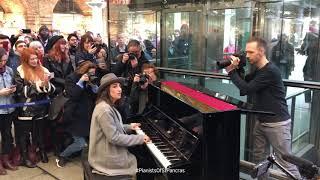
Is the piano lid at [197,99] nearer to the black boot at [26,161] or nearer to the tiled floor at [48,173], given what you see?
the tiled floor at [48,173]

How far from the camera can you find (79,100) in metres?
4.22

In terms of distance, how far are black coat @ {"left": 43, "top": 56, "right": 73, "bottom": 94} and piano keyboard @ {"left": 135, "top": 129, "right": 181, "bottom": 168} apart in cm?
198

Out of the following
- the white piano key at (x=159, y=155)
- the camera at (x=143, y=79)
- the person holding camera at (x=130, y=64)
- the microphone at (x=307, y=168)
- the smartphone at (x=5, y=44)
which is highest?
the smartphone at (x=5, y=44)

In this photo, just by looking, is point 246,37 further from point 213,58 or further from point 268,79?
point 268,79

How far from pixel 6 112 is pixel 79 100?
2.90 ft

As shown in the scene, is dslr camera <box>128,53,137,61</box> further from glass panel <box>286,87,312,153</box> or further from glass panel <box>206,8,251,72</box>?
glass panel <box>286,87,312,153</box>

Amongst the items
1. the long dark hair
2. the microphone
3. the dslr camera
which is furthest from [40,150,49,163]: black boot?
the microphone

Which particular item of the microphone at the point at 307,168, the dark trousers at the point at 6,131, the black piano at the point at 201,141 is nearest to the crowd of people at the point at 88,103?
the dark trousers at the point at 6,131

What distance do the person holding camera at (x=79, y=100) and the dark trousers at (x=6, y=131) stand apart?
2.07ft

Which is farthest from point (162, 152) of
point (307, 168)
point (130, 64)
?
point (130, 64)

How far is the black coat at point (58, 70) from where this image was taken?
14.9 feet

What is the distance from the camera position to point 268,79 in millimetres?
2994

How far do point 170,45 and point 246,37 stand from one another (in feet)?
4.30

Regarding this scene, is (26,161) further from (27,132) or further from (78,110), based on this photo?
(78,110)
